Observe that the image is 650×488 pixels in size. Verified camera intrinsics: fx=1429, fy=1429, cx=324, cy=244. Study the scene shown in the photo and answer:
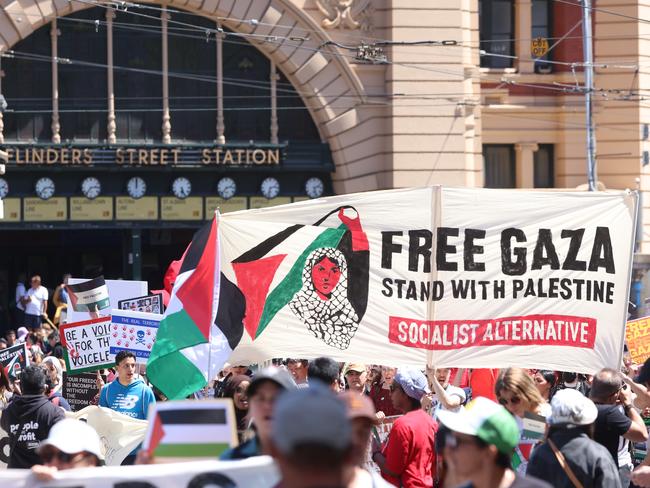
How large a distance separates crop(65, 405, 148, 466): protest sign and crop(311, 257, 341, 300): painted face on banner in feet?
6.27

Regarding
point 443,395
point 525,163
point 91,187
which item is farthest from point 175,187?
point 443,395

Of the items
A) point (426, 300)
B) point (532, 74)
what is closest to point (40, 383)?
point (426, 300)

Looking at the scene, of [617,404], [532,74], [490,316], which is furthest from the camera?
[532,74]

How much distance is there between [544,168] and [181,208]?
30.1ft

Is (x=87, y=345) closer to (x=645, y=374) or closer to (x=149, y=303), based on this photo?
(x=149, y=303)

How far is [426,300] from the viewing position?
10.3m

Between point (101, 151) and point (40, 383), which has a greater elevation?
point (101, 151)

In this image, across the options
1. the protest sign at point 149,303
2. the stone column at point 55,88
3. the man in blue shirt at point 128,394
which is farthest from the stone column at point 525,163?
the man in blue shirt at point 128,394

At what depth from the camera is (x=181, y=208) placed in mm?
33094

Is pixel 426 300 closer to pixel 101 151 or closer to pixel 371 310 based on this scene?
pixel 371 310

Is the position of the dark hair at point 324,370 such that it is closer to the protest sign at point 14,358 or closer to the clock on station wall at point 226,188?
the protest sign at point 14,358

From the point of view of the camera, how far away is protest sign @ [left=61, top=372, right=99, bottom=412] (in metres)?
14.6

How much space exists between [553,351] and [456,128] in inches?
893

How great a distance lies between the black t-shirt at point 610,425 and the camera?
899cm
